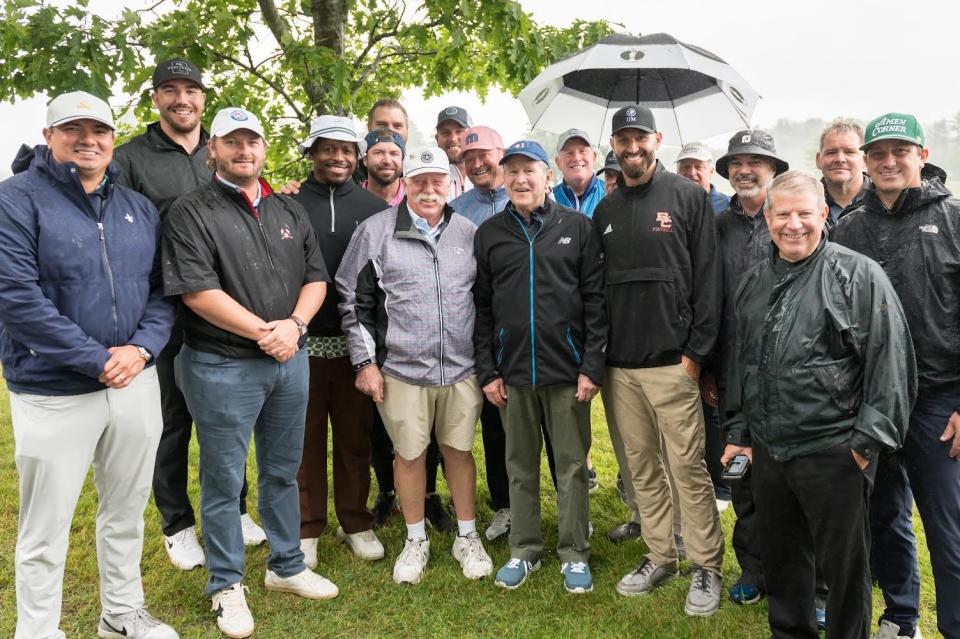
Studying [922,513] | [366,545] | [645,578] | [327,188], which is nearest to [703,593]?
[645,578]

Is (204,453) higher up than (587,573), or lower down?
higher up

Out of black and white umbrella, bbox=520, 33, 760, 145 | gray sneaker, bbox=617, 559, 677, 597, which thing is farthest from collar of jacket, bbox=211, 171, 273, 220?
gray sneaker, bbox=617, 559, 677, 597

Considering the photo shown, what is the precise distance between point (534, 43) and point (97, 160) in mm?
5028

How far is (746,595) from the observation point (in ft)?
13.8

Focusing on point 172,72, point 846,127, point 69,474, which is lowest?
point 69,474

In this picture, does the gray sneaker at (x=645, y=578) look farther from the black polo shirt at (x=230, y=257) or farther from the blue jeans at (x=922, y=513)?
the black polo shirt at (x=230, y=257)

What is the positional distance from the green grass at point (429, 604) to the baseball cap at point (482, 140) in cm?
280

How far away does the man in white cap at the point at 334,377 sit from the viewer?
4.74 meters

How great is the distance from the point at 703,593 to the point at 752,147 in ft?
8.45

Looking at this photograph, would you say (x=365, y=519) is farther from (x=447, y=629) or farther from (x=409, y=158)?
(x=409, y=158)

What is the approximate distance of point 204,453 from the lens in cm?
402

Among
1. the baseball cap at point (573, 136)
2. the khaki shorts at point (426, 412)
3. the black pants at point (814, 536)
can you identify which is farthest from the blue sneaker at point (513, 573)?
the baseball cap at point (573, 136)

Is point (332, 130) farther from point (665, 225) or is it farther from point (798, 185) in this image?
point (798, 185)

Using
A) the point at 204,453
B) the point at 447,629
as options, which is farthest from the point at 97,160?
the point at 447,629
